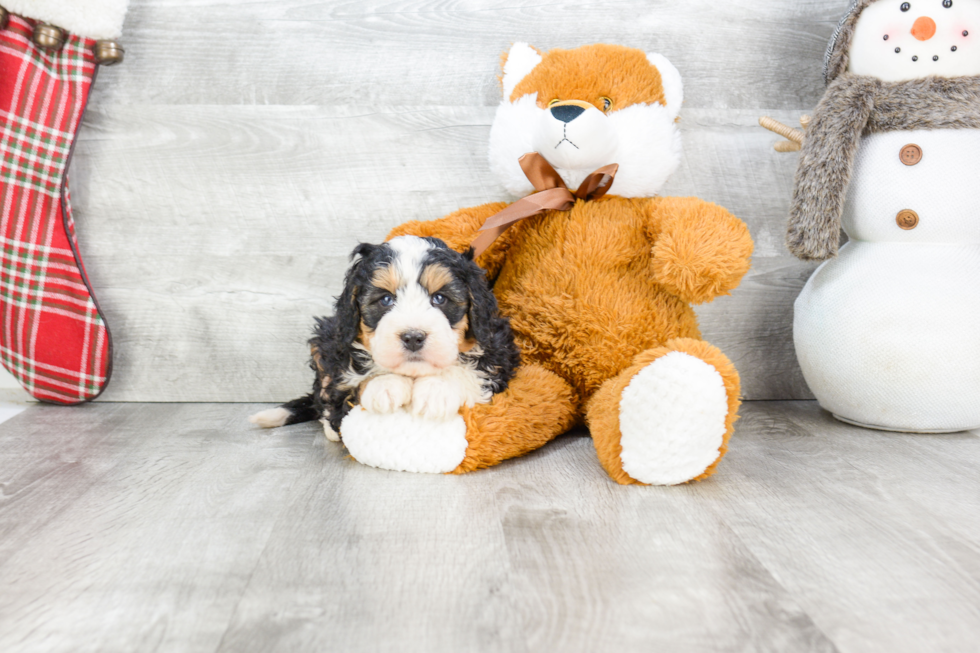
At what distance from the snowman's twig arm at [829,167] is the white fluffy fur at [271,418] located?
1.19 meters

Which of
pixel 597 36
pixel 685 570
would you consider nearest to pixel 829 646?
pixel 685 570

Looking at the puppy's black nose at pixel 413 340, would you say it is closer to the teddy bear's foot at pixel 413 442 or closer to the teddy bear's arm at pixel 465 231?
the teddy bear's foot at pixel 413 442

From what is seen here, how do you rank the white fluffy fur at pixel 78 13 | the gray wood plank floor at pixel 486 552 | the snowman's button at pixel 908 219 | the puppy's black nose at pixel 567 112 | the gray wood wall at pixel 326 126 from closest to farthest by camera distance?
the gray wood plank floor at pixel 486 552
the puppy's black nose at pixel 567 112
the snowman's button at pixel 908 219
the white fluffy fur at pixel 78 13
the gray wood wall at pixel 326 126

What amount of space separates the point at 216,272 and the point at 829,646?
155 cm

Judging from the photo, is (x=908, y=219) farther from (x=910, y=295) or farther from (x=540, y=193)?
(x=540, y=193)

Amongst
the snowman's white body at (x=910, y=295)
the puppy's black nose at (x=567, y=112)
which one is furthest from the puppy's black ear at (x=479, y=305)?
the snowman's white body at (x=910, y=295)

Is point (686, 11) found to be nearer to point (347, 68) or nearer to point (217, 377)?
point (347, 68)

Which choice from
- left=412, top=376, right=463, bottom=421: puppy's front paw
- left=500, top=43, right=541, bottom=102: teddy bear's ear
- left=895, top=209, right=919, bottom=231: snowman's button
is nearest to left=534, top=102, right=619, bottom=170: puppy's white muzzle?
left=500, top=43, right=541, bottom=102: teddy bear's ear

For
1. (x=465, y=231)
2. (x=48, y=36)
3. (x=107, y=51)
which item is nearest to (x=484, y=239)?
(x=465, y=231)

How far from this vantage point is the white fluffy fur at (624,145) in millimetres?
1420

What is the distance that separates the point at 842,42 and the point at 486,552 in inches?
51.7

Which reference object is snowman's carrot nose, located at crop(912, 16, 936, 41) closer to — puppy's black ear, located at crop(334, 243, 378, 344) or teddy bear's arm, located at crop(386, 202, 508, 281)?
teddy bear's arm, located at crop(386, 202, 508, 281)

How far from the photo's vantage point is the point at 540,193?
144cm

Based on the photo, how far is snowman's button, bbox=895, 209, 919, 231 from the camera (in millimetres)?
1474
